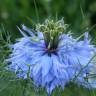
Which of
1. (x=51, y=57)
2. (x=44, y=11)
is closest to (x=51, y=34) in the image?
(x=51, y=57)

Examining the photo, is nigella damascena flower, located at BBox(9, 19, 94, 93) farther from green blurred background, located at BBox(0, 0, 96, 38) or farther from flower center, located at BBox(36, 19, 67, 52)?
green blurred background, located at BBox(0, 0, 96, 38)

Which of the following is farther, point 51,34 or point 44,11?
point 44,11

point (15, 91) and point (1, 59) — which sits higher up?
point (1, 59)

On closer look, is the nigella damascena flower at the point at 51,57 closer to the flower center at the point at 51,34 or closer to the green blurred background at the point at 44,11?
the flower center at the point at 51,34

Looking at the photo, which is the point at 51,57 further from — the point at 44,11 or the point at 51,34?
the point at 44,11

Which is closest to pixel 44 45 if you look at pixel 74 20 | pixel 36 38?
pixel 36 38

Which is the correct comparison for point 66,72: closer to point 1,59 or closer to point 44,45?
point 44,45

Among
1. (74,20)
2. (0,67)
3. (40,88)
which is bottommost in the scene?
(40,88)

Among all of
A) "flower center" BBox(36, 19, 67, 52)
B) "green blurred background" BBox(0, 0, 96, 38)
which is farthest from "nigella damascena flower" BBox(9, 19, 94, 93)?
"green blurred background" BBox(0, 0, 96, 38)
